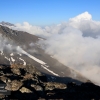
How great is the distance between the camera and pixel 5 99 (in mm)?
49094

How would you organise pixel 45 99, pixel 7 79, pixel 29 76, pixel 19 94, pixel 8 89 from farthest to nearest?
1. pixel 29 76
2. pixel 7 79
3. pixel 8 89
4. pixel 19 94
5. pixel 45 99

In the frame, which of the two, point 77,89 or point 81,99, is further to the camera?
point 77,89

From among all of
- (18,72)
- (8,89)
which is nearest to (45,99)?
(8,89)

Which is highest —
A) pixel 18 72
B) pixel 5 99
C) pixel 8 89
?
pixel 18 72

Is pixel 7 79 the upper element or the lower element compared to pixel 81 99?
upper

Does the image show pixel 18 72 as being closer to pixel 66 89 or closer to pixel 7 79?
pixel 7 79

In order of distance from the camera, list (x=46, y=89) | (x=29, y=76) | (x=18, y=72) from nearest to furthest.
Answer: (x=46, y=89) → (x=29, y=76) → (x=18, y=72)

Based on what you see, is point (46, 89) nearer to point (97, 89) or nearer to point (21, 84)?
point (21, 84)

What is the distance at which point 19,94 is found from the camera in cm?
5378

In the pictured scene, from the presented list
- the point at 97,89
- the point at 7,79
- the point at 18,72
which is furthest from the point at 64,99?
the point at 18,72

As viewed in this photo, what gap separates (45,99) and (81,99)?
28.7 ft

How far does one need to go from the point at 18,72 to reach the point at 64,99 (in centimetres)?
4276

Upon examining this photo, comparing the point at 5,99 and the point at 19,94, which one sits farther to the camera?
the point at 19,94

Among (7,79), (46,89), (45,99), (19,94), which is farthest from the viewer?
(7,79)
